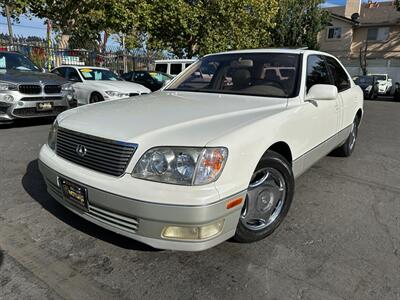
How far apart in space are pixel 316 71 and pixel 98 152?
2.67 meters

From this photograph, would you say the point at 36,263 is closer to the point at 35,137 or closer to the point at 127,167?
the point at 127,167

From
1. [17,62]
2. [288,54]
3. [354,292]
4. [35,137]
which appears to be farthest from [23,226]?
[17,62]

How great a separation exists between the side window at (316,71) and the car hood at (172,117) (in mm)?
697

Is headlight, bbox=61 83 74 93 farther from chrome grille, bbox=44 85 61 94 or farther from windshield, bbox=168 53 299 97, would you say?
windshield, bbox=168 53 299 97

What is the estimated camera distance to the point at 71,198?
2.49 metres

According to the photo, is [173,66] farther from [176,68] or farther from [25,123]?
[25,123]

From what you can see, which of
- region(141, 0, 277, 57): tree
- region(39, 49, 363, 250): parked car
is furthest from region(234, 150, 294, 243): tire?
region(141, 0, 277, 57): tree

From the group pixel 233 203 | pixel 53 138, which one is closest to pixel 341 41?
pixel 53 138

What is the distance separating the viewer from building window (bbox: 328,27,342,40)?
105 feet

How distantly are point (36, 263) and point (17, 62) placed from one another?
6.76m

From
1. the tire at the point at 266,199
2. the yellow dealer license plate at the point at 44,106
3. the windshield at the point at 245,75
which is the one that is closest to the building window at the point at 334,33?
the yellow dealer license plate at the point at 44,106

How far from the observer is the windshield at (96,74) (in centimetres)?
1000

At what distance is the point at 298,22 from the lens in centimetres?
2467

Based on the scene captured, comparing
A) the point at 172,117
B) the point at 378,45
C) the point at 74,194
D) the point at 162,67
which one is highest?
the point at 378,45
